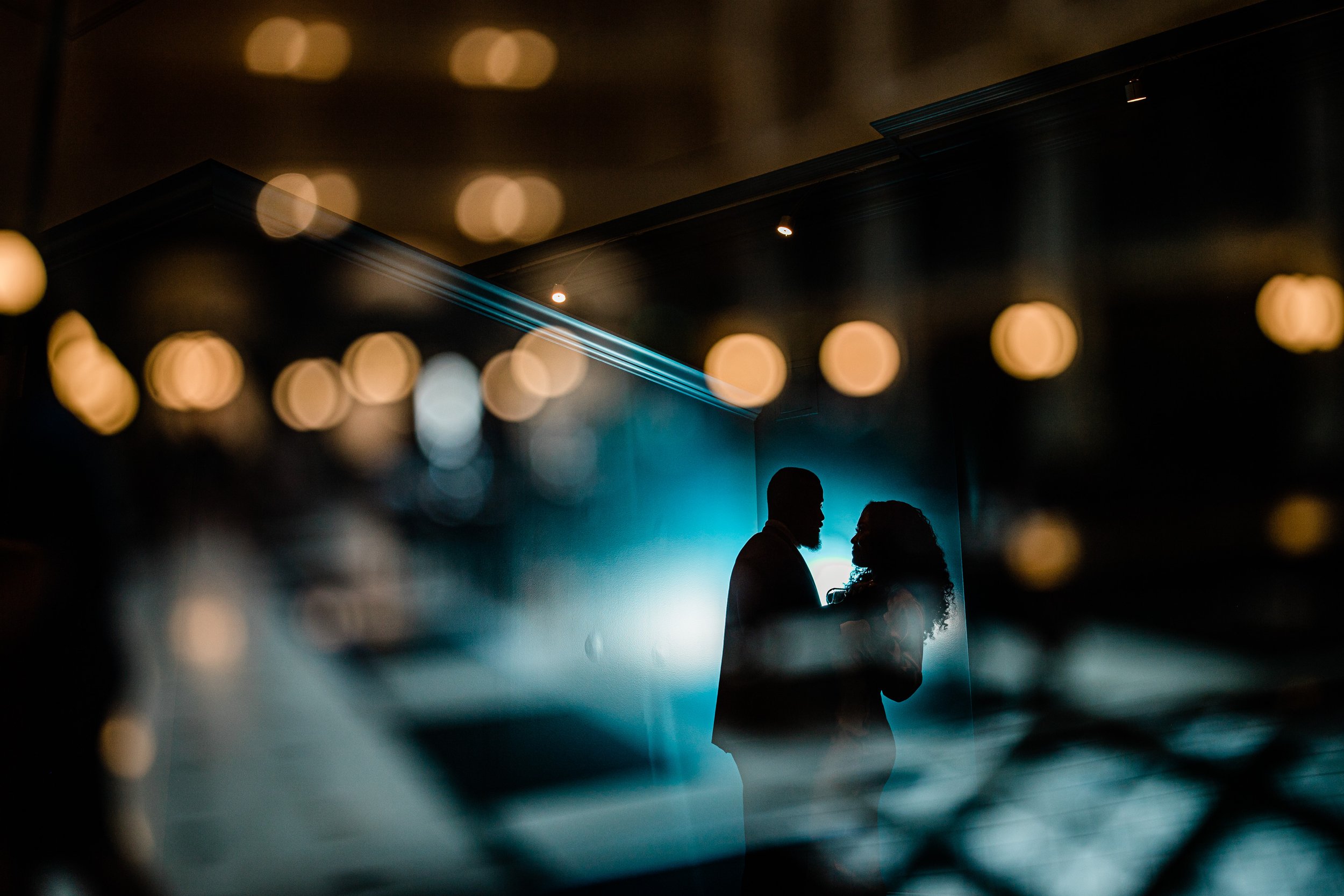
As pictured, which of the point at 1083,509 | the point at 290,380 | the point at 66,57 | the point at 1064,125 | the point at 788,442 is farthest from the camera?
the point at 788,442

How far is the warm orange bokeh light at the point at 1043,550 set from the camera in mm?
2438

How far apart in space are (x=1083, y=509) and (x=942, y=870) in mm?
1111

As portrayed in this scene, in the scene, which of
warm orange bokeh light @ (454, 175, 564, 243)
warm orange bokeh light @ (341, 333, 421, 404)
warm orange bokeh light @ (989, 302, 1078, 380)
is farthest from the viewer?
warm orange bokeh light @ (454, 175, 564, 243)

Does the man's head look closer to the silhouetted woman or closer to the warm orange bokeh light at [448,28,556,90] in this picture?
the silhouetted woman

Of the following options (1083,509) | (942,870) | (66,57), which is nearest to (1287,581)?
(1083,509)

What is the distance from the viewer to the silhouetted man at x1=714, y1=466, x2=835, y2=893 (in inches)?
68.2

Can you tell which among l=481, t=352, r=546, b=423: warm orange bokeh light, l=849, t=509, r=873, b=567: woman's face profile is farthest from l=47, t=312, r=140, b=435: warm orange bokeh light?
l=849, t=509, r=873, b=567: woman's face profile

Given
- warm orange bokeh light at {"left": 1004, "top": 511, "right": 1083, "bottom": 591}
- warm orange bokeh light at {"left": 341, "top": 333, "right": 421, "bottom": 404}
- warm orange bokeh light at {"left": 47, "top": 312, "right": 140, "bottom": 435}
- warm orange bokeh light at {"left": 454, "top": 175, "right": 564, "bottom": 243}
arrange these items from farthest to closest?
warm orange bokeh light at {"left": 454, "top": 175, "right": 564, "bottom": 243} < warm orange bokeh light at {"left": 1004, "top": 511, "right": 1083, "bottom": 591} < warm orange bokeh light at {"left": 341, "top": 333, "right": 421, "bottom": 404} < warm orange bokeh light at {"left": 47, "top": 312, "right": 140, "bottom": 435}

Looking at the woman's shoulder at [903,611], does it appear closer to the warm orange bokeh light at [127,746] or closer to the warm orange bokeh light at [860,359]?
the warm orange bokeh light at [860,359]

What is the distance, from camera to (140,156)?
2.46 metres

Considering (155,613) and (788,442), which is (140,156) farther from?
(788,442)

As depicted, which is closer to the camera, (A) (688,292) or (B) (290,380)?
(B) (290,380)

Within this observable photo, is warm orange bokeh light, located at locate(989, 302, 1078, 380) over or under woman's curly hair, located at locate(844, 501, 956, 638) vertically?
over

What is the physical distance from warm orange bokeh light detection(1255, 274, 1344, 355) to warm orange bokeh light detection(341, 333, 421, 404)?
2260 millimetres
